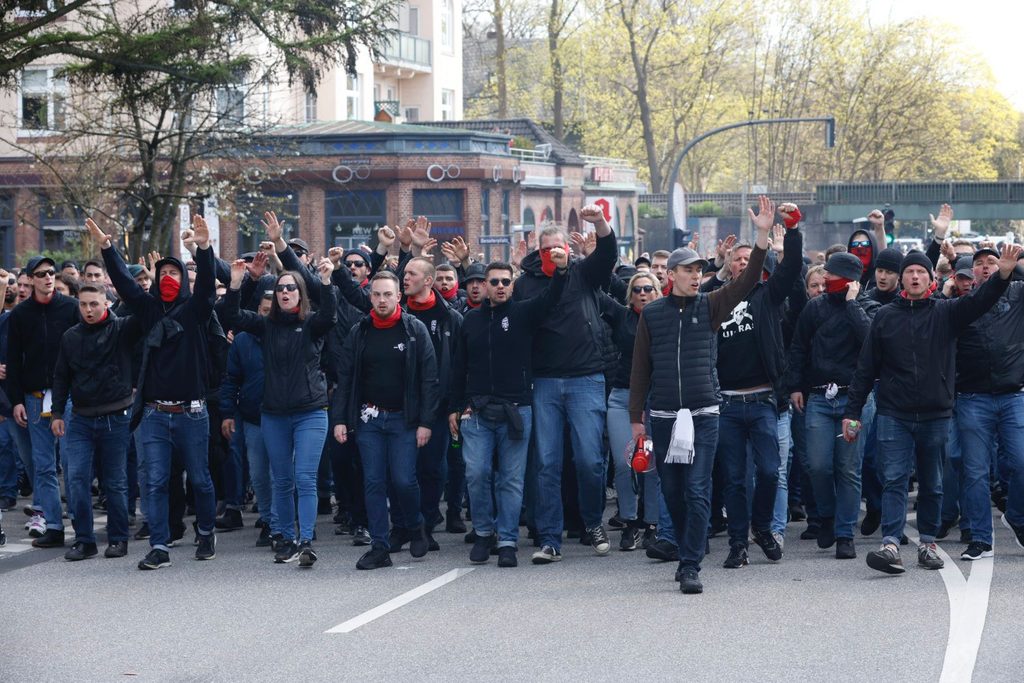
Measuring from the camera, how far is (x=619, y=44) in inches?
2496

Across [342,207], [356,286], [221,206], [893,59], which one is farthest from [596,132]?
[356,286]

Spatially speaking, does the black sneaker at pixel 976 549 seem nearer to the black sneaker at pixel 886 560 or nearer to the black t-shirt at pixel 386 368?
the black sneaker at pixel 886 560

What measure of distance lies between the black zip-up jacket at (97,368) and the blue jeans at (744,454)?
421cm

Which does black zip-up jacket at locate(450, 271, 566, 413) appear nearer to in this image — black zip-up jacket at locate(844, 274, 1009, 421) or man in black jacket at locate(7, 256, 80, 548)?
black zip-up jacket at locate(844, 274, 1009, 421)

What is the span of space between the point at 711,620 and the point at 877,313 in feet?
8.88

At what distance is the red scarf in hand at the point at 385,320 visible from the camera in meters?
10.8

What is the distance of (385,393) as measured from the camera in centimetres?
1077

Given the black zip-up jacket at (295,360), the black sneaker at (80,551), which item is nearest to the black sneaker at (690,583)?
the black zip-up jacket at (295,360)

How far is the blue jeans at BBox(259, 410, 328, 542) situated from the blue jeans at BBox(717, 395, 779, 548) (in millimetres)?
2755

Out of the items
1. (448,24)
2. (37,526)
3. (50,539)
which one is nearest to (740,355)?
(50,539)

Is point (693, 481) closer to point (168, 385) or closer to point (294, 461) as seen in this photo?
point (294, 461)

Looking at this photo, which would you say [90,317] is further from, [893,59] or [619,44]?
[893,59]

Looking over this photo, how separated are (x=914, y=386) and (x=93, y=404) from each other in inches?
221

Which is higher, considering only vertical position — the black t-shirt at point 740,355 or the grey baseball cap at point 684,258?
the grey baseball cap at point 684,258
